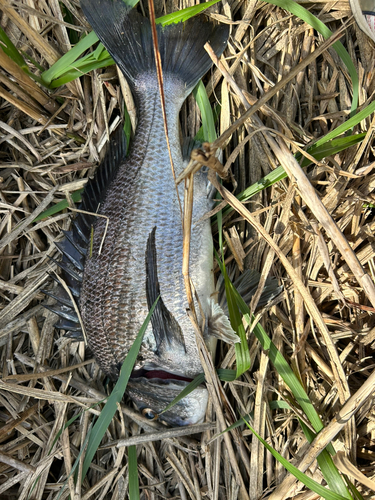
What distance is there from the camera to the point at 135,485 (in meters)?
1.95

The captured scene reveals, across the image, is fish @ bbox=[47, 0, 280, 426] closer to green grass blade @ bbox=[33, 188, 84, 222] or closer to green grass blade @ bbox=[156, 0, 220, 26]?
green grass blade @ bbox=[156, 0, 220, 26]

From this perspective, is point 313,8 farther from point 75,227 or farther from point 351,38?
point 75,227

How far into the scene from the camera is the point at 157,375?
81.0 inches

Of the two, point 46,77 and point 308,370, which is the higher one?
point 46,77

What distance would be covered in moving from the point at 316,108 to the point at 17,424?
8.26ft

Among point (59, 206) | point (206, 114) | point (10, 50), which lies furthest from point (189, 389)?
point (10, 50)

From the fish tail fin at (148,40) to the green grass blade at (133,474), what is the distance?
2046 mm

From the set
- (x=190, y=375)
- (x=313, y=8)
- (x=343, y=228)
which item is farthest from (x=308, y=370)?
(x=313, y=8)

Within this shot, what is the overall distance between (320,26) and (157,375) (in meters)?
2.00

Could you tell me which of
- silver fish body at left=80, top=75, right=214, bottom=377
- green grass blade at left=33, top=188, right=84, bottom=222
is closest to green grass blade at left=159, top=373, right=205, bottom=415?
silver fish body at left=80, top=75, right=214, bottom=377

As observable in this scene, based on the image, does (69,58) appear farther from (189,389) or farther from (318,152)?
(189,389)

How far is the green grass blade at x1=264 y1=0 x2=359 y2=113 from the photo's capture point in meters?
1.85

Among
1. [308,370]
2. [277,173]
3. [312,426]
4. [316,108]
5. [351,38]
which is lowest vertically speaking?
[312,426]

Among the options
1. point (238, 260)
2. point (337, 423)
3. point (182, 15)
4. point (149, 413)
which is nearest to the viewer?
point (337, 423)
